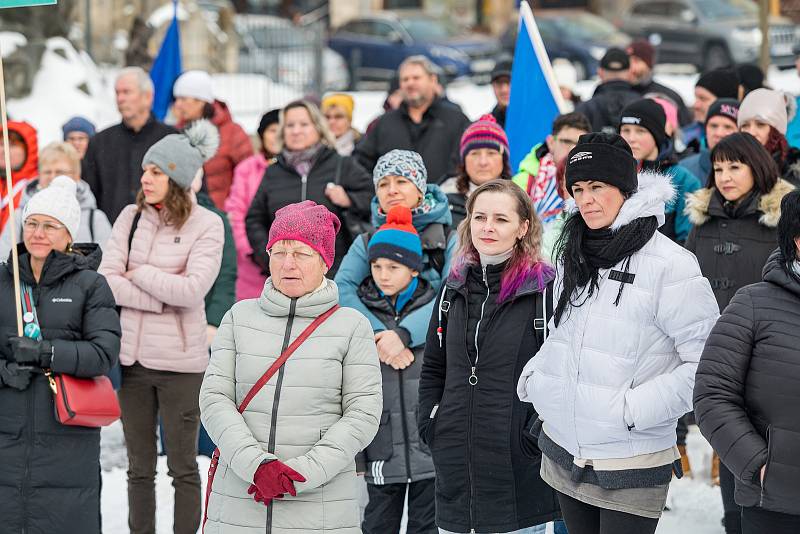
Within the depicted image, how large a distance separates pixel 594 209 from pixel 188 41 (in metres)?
19.7

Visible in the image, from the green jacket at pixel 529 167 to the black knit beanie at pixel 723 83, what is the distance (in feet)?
6.11

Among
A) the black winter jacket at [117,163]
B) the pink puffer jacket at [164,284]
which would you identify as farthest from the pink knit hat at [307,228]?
the black winter jacket at [117,163]

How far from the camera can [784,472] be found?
3.93 metres

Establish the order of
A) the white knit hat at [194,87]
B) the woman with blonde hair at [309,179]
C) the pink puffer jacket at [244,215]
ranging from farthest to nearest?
the white knit hat at [194,87] < the pink puffer jacket at [244,215] < the woman with blonde hair at [309,179]

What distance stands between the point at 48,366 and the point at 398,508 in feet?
5.28

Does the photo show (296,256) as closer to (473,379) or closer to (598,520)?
(473,379)

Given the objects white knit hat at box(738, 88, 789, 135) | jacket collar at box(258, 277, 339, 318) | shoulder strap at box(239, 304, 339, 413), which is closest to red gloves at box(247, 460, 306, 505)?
shoulder strap at box(239, 304, 339, 413)

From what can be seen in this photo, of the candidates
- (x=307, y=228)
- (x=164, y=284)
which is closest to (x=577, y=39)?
(x=164, y=284)

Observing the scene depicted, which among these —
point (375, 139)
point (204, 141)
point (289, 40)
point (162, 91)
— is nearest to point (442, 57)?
point (289, 40)

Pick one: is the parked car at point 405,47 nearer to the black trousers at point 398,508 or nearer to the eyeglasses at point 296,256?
the black trousers at point 398,508

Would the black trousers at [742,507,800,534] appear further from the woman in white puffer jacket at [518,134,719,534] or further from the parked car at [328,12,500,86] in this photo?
the parked car at [328,12,500,86]

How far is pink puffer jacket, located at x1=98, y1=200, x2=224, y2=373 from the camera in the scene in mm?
6141

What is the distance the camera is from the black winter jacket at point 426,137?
8703 mm

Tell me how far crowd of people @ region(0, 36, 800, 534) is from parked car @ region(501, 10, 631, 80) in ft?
59.1
